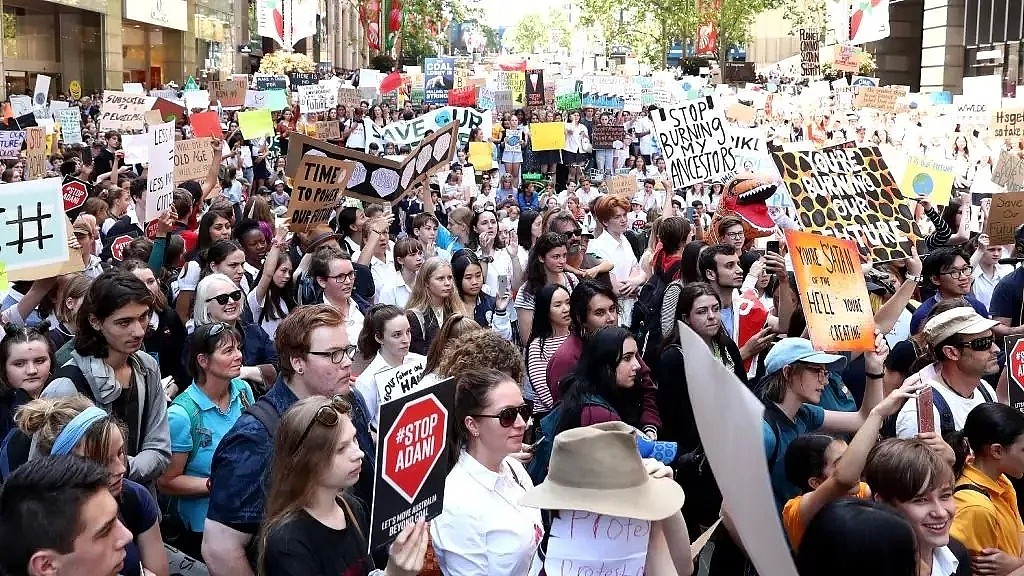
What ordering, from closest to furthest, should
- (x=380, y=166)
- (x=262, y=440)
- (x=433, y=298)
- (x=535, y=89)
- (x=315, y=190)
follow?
1. (x=262, y=440)
2. (x=433, y=298)
3. (x=315, y=190)
4. (x=380, y=166)
5. (x=535, y=89)

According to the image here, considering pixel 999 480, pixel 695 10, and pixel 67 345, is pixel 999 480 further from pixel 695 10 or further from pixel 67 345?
pixel 695 10

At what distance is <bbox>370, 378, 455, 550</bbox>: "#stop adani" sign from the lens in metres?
3.07

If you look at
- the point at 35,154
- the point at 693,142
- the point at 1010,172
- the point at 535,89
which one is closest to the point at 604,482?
the point at 693,142

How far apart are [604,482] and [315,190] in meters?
5.92

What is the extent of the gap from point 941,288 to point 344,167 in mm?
4294

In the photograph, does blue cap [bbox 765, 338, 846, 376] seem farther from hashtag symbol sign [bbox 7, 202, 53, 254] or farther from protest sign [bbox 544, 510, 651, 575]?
hashtag symbol sign [bbox 7, 202, 53, 254]

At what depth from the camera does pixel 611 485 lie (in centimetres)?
325

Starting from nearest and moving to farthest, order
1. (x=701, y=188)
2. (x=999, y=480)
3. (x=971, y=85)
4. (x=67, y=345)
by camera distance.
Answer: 1. (x=999, y=480)
2. (x=67, y=345)
3. (x=701, y=188)
4. (x=971, y=85)

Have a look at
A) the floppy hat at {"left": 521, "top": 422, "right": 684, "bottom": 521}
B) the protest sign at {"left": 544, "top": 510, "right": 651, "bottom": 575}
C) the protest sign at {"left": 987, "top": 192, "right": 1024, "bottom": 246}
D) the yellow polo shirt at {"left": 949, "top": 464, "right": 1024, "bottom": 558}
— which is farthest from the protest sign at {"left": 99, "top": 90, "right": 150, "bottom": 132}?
the protest sign at {"left": 544, "top": 510, "right": 651, "bottom": 575}

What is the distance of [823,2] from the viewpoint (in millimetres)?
80062

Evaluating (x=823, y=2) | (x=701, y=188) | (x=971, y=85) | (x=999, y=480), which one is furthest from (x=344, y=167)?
(x=823, y=2)

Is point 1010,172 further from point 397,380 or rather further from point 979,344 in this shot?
point 397,380

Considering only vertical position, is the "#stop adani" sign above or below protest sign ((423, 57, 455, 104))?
below

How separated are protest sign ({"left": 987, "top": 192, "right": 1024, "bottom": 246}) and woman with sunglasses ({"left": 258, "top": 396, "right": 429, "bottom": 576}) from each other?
601 cm
